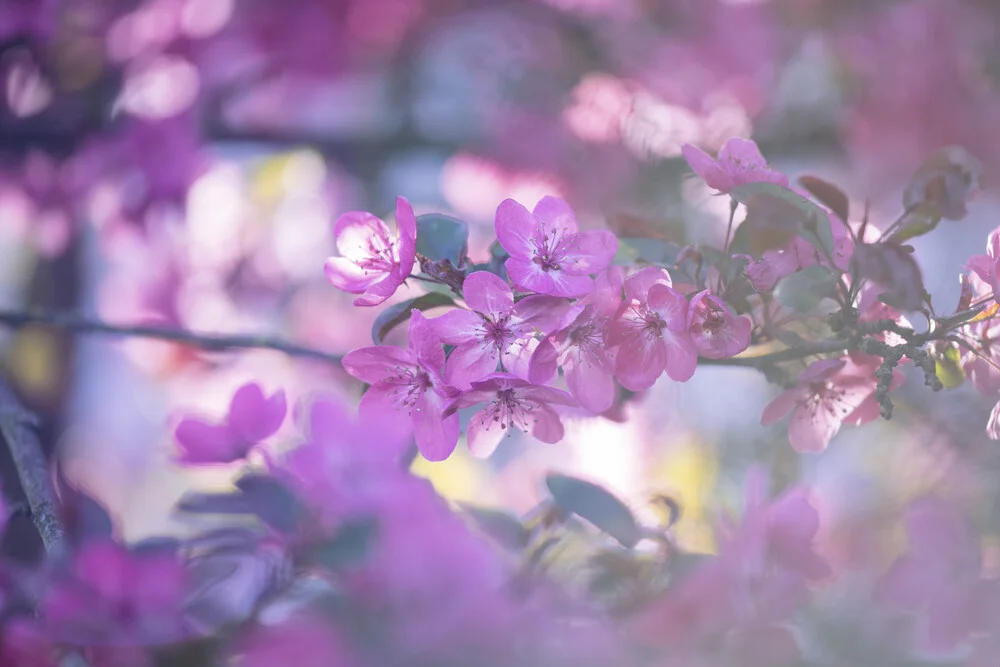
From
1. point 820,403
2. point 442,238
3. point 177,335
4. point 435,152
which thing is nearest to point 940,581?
point 820,403

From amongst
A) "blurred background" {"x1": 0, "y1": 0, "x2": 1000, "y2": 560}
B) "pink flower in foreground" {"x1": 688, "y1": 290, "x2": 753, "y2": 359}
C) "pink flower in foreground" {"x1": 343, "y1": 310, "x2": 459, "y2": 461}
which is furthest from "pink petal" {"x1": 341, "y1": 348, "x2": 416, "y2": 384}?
"blurred background" {"x1": 0, "y1": 0, "x2": 1000, "y2": 560}

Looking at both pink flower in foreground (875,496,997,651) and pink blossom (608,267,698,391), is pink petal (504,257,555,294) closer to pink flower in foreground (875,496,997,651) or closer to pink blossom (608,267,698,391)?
pink blossom (608,267,698,391)

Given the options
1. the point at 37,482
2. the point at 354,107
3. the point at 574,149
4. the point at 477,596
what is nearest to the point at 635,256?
the point at 477,596

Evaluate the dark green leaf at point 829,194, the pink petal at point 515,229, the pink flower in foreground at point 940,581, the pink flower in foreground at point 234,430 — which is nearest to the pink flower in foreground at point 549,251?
the pink petal at point 515,229

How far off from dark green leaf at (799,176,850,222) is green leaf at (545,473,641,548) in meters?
0.22

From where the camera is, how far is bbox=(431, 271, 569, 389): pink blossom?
0.36 m

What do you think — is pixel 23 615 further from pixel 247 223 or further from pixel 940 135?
pixel 940 135

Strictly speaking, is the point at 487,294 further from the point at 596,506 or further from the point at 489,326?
the point at 596,506

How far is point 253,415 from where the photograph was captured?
502 millimetres

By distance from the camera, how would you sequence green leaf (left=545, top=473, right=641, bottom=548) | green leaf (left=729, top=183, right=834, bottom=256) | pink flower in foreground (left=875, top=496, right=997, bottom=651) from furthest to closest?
1. pink flower in foreground (left=875, top=496, right=997, bottom=651)
2. green leaf (left=545, top=473, right=641, bottom=548)
3. green leaf (left=729, top=183, right=834, bottom=256)

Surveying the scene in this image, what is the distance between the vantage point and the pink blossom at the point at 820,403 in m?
0.42

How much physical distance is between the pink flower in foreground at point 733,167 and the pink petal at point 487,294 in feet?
0.38

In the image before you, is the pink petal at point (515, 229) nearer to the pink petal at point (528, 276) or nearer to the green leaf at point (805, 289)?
the pink petal at point (528, 276)

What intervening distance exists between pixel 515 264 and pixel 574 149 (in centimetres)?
106
